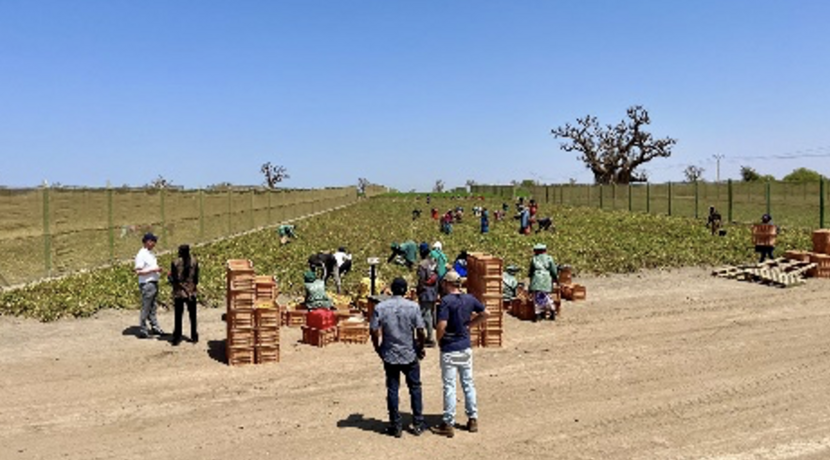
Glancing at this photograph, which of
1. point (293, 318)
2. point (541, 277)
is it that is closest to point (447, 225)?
point (541, 277)

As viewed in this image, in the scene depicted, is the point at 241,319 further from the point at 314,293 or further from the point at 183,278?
the point at 314,293

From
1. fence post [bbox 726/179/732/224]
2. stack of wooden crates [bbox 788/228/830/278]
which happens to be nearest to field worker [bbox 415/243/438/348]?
stack of wooden crates [bbox 788/228/830/278]

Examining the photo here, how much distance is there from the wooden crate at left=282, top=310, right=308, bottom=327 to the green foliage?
136 inches

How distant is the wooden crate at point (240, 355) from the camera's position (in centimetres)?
1138

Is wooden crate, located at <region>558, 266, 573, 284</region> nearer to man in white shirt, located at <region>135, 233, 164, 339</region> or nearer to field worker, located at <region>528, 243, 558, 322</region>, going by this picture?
field worker, located at <region>528, 243, 558, 322</region>

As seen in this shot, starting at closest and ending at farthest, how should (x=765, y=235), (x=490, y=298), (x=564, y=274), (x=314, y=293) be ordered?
(x=490, y=298), (x=314, y=293), (x=564, y=274), (x=765, y=235)

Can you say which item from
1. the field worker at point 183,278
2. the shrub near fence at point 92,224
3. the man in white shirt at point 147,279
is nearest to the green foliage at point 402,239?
the shrub near fence at point 92,224

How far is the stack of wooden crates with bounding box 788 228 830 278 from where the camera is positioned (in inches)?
795

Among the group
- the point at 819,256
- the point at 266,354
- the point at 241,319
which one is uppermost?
the point at 819,256

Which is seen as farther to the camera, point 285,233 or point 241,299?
point 285,233

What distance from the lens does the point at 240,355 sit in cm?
1141

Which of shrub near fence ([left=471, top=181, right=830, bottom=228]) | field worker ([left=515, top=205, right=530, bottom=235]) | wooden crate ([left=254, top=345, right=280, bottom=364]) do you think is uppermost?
shrub near fence ([left=471, top=181, right=830, bottom=228])

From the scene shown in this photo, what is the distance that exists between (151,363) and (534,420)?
6678 mm

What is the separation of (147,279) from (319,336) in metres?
3.57
